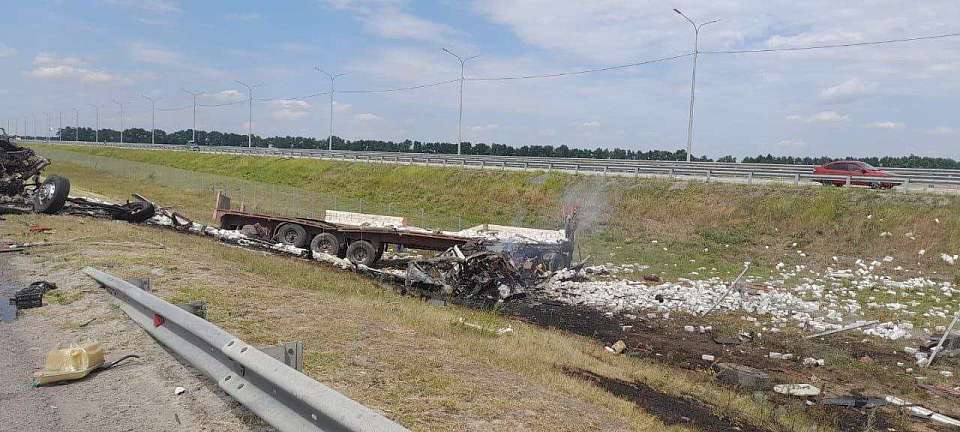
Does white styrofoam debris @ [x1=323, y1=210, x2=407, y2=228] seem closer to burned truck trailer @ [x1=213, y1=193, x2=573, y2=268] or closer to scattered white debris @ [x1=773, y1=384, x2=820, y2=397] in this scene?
burned truck trailer @ [x1=213, y1=193, x2=573, y2=268]

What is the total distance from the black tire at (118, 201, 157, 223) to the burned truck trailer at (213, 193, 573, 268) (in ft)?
8.69

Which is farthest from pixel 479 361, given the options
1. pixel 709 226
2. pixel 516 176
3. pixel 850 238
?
pixel 516 176

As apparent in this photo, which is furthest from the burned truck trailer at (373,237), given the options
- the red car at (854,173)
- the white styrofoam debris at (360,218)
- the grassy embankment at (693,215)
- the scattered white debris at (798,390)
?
the red car at (854,173)

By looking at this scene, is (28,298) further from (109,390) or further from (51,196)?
(51,196)

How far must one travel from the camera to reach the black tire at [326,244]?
19453mm

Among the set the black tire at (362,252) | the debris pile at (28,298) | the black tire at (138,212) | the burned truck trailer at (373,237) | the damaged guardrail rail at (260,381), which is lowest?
the black tire at (362,252)

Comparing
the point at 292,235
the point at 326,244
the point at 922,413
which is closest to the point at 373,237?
the point at 326,244

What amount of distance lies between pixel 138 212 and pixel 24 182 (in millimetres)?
2768

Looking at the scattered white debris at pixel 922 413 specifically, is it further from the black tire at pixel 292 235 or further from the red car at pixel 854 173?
the red car at pixel 854 173

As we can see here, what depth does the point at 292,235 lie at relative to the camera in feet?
66.5

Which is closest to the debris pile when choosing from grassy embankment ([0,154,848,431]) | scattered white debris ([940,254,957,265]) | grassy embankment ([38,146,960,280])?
grassy embankment ([0,154,848,431])

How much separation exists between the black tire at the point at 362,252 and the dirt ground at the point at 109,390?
12.3 meters

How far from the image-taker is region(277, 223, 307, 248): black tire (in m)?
20.0

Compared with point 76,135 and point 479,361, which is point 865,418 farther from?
point 76,135
